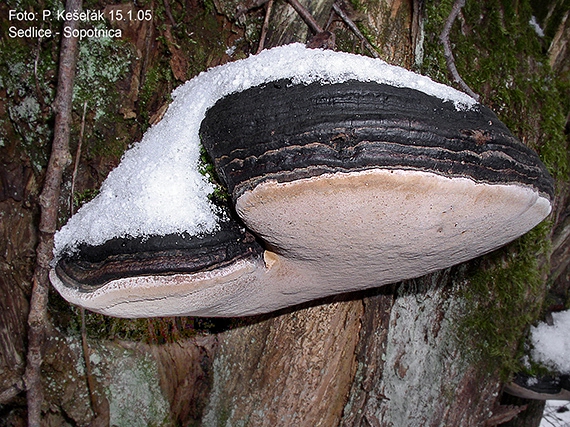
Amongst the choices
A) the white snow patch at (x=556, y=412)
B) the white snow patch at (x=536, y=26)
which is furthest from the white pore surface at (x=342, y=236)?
the white snow patch at (x=556, y=412)

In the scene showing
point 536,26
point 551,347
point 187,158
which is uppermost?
point 536,26

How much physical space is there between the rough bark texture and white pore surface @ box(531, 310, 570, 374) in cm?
102

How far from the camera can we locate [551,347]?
11.5 ft

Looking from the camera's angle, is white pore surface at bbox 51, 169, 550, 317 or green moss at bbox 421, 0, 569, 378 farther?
green moss at bbox 421, 0, 569, 378

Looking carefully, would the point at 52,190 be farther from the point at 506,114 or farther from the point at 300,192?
the point at 506,114

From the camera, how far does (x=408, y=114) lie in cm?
113

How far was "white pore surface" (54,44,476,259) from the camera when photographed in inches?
48.4

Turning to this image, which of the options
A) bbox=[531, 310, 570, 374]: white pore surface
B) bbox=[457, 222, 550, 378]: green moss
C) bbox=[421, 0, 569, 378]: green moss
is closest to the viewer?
bbox=[421, 0, 569, 378]: green moss

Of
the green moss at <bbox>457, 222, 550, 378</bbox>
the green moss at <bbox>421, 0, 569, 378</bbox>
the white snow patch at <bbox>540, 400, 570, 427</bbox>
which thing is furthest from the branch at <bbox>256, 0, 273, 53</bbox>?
the white snow patch at <bbox>540, 400, 570, 427</bbox>

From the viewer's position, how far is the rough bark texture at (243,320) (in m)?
1.92

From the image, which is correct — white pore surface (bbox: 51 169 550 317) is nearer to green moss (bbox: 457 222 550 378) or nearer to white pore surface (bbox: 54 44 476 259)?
white pore surface (bbox: 54 44 476 259)

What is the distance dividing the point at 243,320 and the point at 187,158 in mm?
1135

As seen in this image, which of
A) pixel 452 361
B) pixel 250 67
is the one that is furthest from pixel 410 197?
pixel 452 361

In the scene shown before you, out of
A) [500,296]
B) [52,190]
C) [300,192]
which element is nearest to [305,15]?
[300,192]
